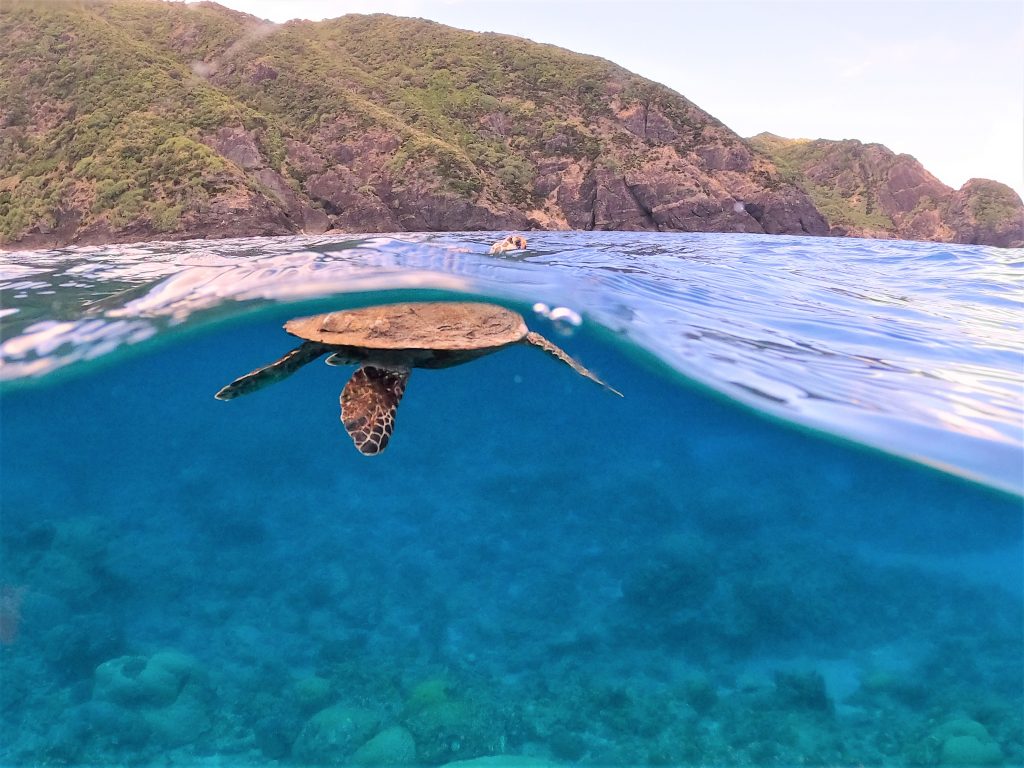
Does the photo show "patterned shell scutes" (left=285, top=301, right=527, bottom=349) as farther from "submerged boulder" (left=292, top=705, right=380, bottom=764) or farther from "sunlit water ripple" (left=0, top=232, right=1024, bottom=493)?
"submerged boulder" (left=292, top=705, right=380, bottom=764)

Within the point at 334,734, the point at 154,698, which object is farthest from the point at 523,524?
the point at 154,698

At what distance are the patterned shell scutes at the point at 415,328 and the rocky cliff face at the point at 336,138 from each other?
37740mm

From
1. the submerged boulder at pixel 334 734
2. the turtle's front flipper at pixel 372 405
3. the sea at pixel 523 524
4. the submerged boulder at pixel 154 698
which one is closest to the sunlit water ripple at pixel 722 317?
the sea at pixel 523 524

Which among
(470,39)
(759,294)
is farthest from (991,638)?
(470,39)

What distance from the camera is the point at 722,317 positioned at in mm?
9375

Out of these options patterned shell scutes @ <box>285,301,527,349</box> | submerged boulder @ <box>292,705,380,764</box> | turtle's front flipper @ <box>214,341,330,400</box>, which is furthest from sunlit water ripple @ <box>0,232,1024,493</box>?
submerged boulder @ <box>292,705,380,764</box>

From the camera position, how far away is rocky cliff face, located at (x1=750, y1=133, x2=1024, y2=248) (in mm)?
67438

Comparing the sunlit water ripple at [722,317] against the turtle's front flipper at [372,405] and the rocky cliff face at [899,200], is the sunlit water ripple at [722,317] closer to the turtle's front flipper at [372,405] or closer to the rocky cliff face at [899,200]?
the turtle's front flipper at [372,405]

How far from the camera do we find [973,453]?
6.82m

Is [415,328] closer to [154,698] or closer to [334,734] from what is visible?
[334,734]

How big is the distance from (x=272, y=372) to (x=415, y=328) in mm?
1769

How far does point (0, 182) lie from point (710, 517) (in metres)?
54.2

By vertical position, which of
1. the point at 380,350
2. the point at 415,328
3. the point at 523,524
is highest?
the point at 415,328

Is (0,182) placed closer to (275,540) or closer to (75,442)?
(75,442)
